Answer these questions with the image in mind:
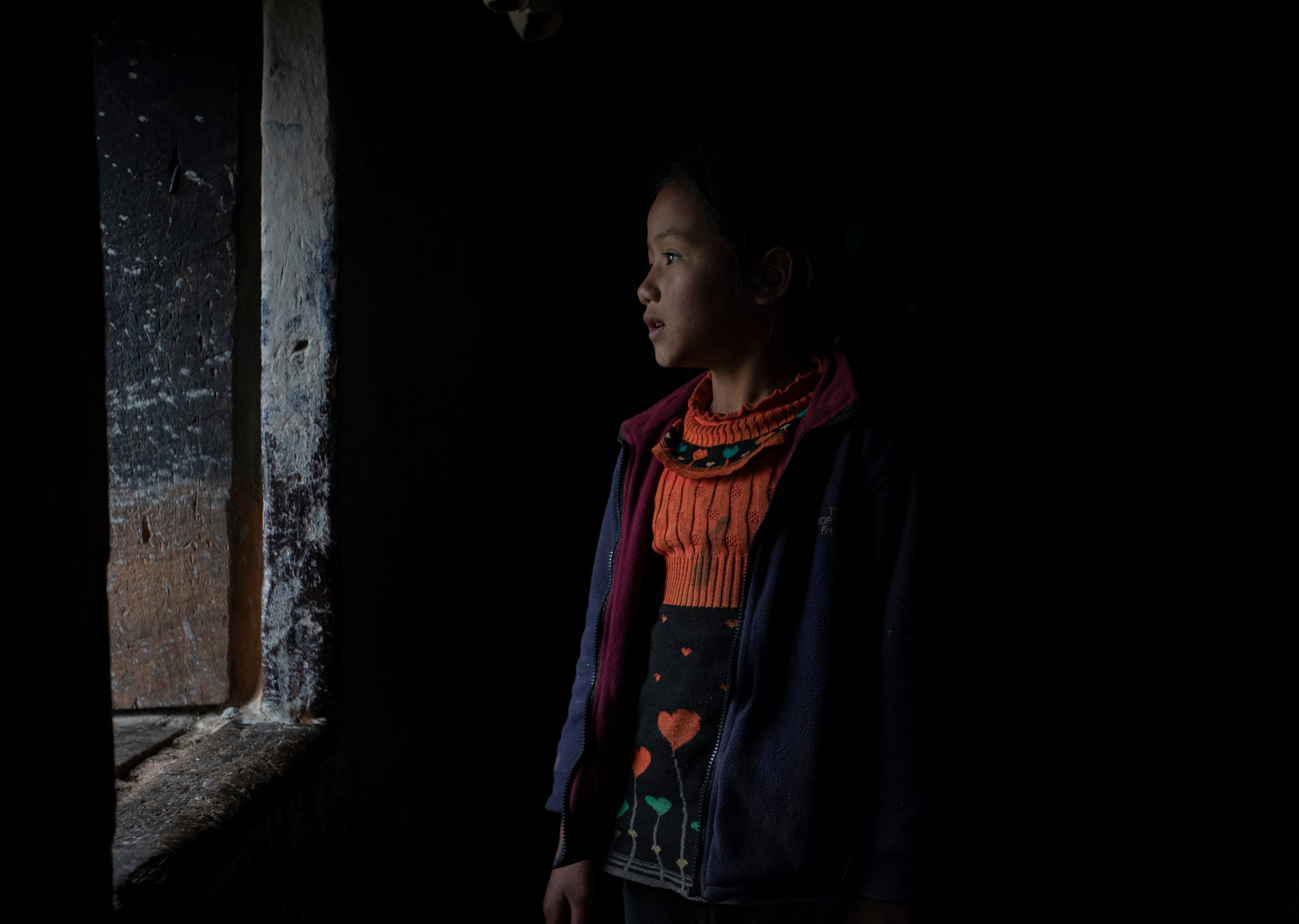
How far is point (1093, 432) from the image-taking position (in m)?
3.12

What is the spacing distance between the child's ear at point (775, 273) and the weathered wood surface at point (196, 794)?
936 millimetres

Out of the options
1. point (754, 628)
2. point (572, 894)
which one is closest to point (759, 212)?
point (754, 628)

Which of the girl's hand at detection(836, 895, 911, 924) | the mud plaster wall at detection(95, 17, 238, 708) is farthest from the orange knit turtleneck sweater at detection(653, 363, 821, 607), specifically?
the mud plaster wall at detection(95, 17, 238, 708)

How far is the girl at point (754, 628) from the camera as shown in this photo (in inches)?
34.0

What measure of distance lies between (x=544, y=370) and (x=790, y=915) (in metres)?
1.80

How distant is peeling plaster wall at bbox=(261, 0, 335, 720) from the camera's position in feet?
Result: 3.73

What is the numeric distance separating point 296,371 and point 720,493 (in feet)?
2.26

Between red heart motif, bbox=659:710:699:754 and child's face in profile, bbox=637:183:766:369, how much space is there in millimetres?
475

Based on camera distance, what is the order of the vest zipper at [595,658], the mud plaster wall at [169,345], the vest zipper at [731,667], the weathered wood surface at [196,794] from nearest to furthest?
the weathered wood surface at [196,794] < the vest zipper at [731,667] < the vest zipper at [595,658] < the mud plaster wall at [169,345]

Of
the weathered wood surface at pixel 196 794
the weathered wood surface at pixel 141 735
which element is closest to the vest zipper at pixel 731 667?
the weathered wood surface at pixel 196 794

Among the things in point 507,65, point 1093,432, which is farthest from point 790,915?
point 1093,432

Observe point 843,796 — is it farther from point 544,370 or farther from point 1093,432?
point 1093,432

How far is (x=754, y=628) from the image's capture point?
0.92 meters

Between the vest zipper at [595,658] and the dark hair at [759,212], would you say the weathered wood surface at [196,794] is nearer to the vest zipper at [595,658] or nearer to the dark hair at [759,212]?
the vest zipper at [595,658]
